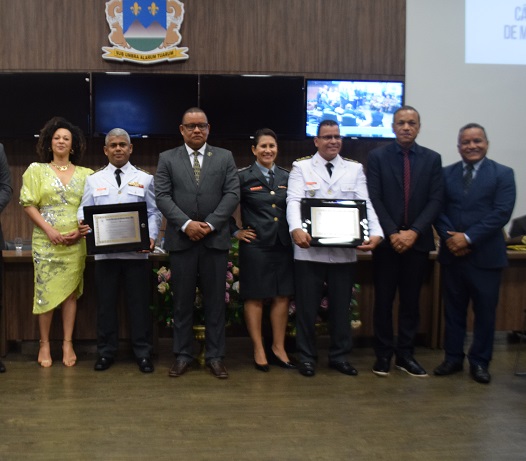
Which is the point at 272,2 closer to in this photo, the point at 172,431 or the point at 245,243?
the point at 245,243

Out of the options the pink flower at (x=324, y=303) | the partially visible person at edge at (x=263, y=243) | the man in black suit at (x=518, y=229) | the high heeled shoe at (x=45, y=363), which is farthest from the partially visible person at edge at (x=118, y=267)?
the man in black suit at (x=518, y=229)

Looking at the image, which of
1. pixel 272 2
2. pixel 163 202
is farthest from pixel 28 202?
pixel 272 2

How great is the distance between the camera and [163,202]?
13.5ft

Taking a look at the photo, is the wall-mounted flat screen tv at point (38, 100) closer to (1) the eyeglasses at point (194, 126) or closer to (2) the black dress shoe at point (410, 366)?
(1) the eyeglasses at point (194, 126)

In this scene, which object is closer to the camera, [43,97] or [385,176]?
[385,176]

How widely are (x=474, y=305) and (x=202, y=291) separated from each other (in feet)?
5.73

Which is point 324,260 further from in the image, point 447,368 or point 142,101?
point 142,101

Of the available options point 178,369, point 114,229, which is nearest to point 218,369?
point 178,369

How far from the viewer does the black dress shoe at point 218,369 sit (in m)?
4.17

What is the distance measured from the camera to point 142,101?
19.9 ft

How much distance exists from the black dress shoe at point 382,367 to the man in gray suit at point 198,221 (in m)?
0.97

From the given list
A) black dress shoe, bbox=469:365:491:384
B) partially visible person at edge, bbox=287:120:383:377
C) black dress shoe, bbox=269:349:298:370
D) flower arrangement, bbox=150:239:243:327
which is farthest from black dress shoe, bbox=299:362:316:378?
black dress shoe, bbox=469:365:491:384

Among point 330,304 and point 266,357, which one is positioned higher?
point 330,304

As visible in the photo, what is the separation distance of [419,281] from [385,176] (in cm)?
70
